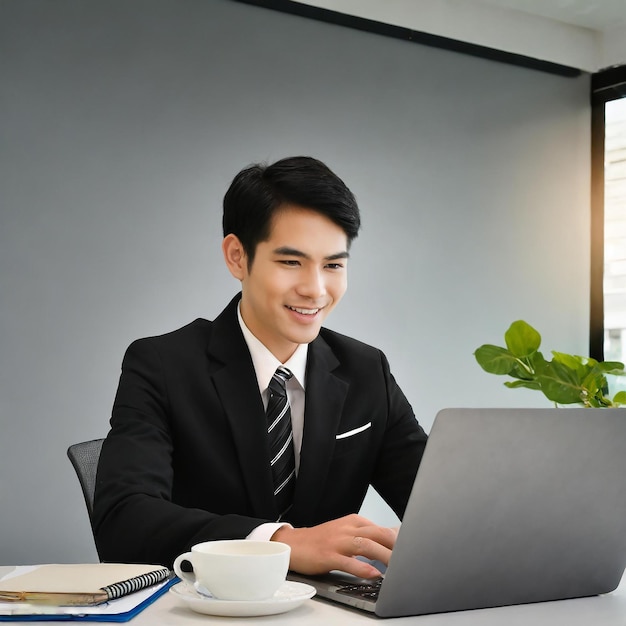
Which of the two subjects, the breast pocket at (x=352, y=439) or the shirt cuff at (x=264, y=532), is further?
the breast pocket at (x=352, y=439)

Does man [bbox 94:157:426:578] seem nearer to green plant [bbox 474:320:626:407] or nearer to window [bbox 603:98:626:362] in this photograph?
green plant [bbox 474:320:626:407]

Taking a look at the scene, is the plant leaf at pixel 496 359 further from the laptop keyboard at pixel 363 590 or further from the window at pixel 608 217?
the window at pixel 608 217

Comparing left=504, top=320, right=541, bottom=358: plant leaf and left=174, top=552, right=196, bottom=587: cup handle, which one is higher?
left=504, top=320, right=541, bottom=358: plant leaf

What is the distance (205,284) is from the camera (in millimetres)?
3568

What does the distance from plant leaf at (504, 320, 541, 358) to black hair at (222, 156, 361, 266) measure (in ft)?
3.49

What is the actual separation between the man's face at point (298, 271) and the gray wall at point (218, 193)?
181 cm

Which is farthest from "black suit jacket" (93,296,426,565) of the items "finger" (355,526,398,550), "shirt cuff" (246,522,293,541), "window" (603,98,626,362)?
"window" (603,98,626,362)

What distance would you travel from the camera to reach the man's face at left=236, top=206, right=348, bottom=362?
1.67 m

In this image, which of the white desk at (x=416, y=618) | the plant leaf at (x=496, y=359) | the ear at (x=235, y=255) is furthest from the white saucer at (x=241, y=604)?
the plant leaf at (x=496, y=359)

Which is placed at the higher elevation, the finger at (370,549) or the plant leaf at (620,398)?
the plant leaf at (620,398)

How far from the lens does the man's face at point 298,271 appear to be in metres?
1.67

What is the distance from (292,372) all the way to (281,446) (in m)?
0.15

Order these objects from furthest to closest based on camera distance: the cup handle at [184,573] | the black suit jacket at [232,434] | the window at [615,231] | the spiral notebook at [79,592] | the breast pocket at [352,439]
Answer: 1. the window at [615,231]
2. the breast pocket at [352,439]
3. the black suit jacket at [232,434]
4. the cup handle at [184,573]
5. the spiral notebook at [79,592]

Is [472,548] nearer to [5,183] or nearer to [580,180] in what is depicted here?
[5,183]
